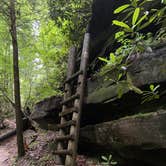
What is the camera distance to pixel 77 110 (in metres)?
3.86

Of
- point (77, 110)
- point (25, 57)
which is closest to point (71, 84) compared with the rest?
point (77, 110)

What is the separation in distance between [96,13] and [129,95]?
2.26 m

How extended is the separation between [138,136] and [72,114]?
1604 mm

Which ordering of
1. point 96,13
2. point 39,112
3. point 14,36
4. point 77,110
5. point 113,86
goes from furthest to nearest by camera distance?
1. point 14,36
2. point 39,112
3. point 96,13
4. point 77,110
5. point 113,86

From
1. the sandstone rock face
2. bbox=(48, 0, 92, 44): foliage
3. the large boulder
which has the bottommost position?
the sandstone rock face

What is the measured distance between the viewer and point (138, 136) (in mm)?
2836

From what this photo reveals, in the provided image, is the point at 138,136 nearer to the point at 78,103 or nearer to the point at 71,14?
the point at 78,103

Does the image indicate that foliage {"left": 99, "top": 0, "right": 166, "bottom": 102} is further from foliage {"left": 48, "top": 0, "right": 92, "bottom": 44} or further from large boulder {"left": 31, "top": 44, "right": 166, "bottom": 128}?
foliage {"left": 48, "top": 0, "right": 92, "bottom": 44}

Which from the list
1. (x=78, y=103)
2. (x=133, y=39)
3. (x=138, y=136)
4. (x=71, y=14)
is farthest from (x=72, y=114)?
(x=71, y=14)

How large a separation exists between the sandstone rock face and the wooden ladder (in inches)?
17.3

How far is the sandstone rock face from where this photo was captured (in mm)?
2580

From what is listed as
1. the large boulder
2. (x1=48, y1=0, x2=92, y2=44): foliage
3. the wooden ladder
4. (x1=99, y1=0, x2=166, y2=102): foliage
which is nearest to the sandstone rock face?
the large boulder

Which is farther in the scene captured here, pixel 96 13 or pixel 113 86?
pixel 96 13

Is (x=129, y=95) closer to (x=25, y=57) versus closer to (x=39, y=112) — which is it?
(x=39, y=112)
